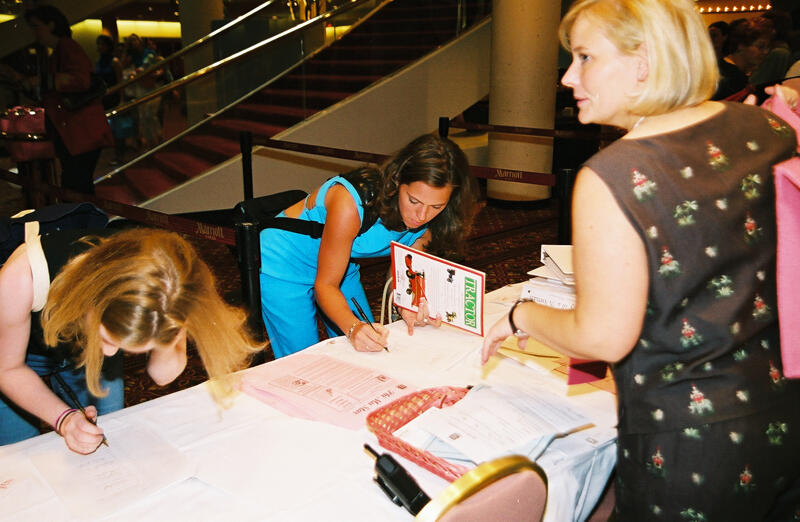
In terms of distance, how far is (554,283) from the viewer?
2.15 m

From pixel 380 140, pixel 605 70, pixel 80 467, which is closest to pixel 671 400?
pixel 605 70

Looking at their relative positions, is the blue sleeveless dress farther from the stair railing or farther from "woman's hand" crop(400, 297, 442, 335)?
the stair railing

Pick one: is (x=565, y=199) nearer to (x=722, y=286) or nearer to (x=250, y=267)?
(x=250, y=267)

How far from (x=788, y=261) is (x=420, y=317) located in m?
1.21

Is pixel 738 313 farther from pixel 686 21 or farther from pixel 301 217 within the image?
pixel 301 217

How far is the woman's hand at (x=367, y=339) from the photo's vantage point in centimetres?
198

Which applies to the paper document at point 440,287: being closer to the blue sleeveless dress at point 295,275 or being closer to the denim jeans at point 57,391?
the blue sleeveless dress at point 295,275

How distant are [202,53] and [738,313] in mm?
7107

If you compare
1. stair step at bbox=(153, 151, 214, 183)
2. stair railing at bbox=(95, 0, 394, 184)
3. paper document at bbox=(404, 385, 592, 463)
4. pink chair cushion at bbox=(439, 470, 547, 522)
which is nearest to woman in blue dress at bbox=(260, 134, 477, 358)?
paper document at bbox=(404, 385, 592, 463)

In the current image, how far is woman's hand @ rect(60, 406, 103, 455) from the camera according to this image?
1415mm

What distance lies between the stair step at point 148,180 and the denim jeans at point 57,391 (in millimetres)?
4823

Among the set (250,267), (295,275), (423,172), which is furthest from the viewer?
(295,275)

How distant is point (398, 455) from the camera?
4.79 ft

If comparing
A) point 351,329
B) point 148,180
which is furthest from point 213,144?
point 351,329
